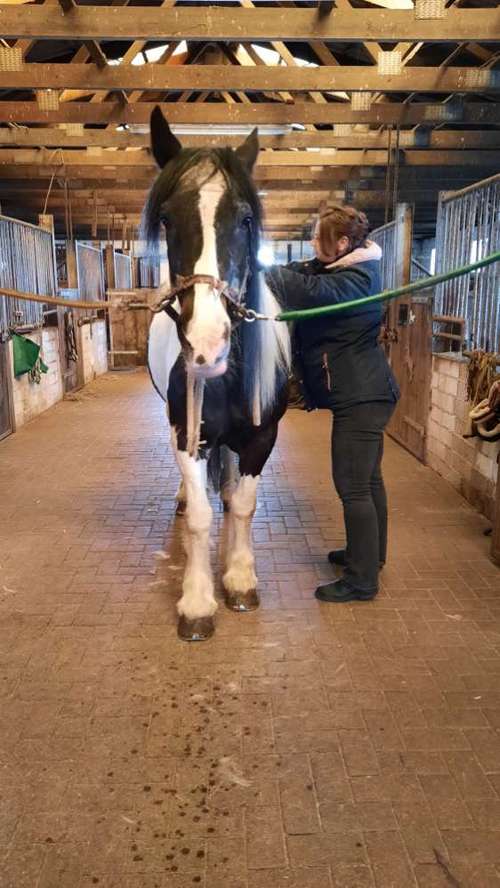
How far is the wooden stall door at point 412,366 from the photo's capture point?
5.05m

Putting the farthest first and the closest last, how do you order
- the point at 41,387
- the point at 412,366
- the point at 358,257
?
the point at 41,387 → the point at 412,366 → the point at 358,257

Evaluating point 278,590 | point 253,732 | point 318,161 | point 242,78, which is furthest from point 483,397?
point 318,161

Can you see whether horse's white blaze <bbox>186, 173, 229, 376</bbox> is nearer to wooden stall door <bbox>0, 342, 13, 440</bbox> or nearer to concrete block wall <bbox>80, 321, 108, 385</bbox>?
wooden stall door <bbox>0, 342, 13, 440</bbox>

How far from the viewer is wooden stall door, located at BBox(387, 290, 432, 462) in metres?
5.05

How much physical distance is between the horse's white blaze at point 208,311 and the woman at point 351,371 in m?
0.51

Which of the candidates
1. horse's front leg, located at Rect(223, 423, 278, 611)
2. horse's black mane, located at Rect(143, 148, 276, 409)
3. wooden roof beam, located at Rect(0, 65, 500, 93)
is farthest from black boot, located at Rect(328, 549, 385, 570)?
wooden roof beam, located at Rect(0, 65, 500, 93)

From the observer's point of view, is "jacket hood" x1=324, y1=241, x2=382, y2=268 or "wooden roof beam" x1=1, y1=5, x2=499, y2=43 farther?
"wooden roof beam" x1=1, y1=5, x2=499, y2=43

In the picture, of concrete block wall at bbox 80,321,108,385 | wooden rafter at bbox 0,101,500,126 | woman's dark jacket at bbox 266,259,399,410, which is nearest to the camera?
woman's dark jacket at bbox 266,259,399,410

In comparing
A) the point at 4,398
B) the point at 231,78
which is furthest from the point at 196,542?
the point at 4,398

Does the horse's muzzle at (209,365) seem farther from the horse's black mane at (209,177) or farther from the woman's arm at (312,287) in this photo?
the woman's arm at (312,287)

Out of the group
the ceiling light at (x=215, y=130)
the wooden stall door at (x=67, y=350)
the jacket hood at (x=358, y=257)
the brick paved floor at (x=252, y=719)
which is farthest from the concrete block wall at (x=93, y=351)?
the jacket hood at (x=358, y=257)

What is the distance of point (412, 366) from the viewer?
5473 millimetres

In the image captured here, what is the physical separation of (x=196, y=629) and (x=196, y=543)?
0.34 m

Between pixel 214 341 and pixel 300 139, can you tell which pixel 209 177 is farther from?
pixel 300 139
